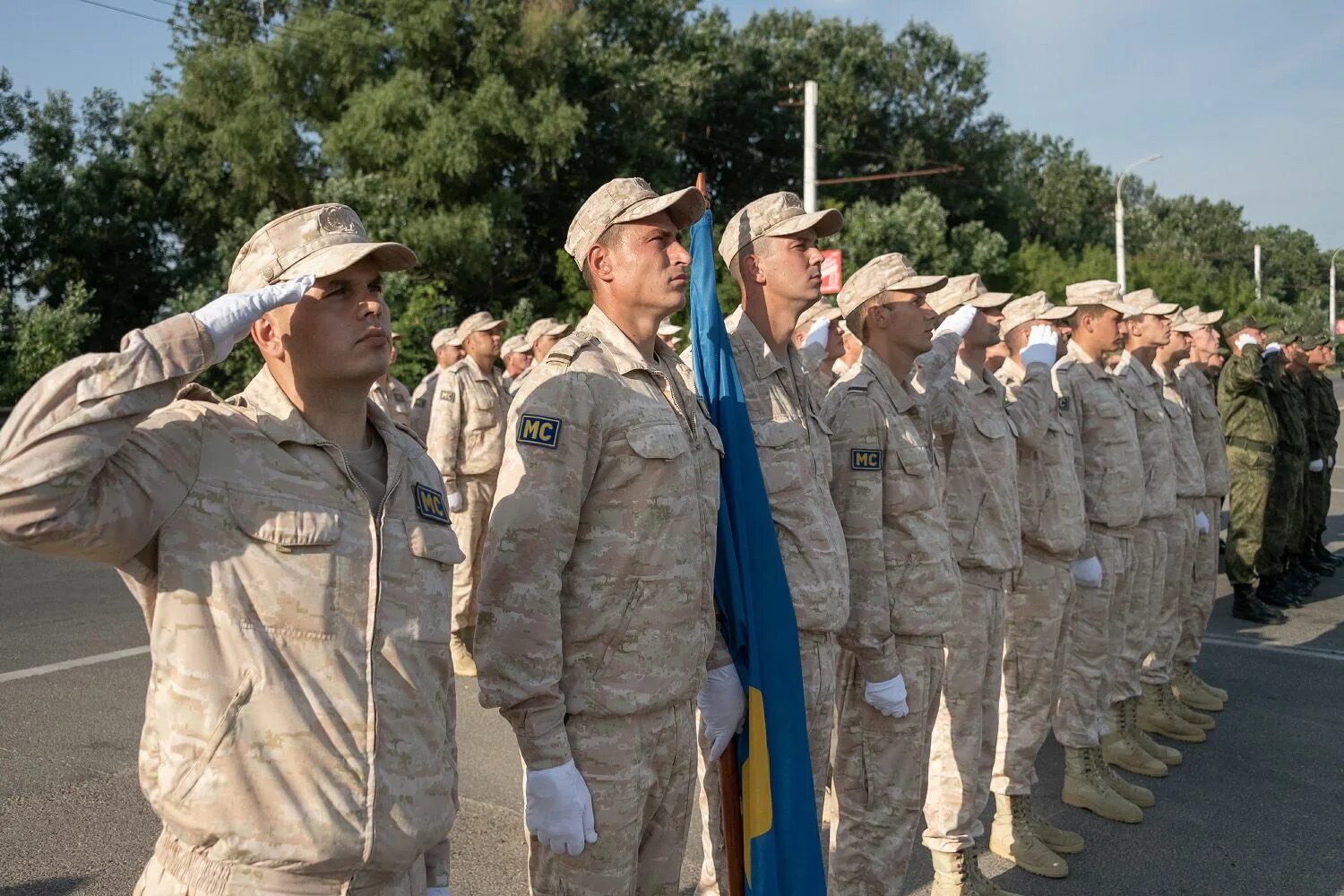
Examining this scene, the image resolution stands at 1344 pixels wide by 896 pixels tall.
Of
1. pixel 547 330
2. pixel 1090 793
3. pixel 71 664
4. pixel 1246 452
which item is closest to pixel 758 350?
pixel 1090 793

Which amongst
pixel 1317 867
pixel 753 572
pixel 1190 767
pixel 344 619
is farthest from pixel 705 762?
pixel 1190 767

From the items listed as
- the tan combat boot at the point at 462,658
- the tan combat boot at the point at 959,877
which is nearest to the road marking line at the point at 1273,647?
the tan combat boot at the point at 959,877

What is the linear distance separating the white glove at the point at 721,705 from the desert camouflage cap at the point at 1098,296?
13.0ft

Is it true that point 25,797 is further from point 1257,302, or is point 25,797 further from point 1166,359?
point 1257,302

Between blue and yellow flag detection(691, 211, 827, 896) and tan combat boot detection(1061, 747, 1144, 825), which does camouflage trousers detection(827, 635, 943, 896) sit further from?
tan combat boot detection(1061, 747, 1144, 825)

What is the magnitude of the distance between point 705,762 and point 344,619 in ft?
5.65

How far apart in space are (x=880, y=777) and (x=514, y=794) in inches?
80.3

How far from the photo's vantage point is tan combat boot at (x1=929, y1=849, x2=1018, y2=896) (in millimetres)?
4375

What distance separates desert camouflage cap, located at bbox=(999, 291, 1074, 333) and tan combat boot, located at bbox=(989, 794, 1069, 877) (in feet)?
9.17

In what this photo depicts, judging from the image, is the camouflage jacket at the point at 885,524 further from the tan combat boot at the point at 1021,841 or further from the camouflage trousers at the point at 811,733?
the tan combat boot at the point at 1021,841

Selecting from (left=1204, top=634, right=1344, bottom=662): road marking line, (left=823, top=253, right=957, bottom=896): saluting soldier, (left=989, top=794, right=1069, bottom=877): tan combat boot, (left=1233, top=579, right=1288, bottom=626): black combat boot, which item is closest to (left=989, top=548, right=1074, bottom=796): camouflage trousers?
(left=989, top=794, right=1069, bottom=877): tan combat boot

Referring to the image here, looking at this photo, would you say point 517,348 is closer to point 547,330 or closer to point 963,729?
point 547,330

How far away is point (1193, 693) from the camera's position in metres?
7.32

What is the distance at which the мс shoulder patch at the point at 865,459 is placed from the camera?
397 centimetres
